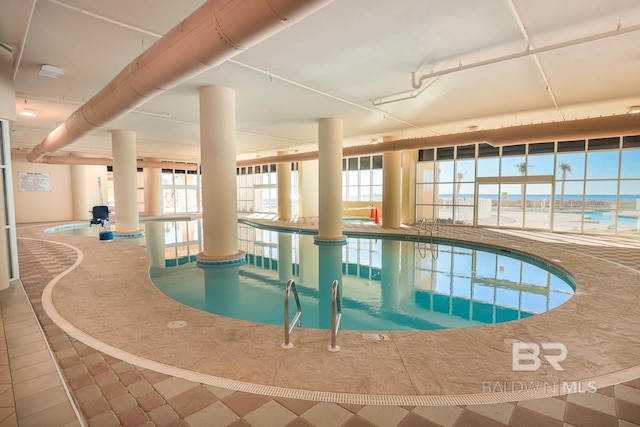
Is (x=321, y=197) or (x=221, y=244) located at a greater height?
(x=321, y=197)

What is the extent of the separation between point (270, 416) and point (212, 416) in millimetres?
369

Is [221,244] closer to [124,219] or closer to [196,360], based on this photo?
[196,360]

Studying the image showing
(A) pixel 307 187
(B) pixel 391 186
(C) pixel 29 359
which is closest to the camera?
(C) pixel 29 359

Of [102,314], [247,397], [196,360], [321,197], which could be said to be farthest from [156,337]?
[321,197]

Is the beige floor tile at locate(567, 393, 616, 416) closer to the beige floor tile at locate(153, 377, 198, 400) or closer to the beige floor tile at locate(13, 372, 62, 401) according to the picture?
the beige floor tile at locate(153, 377, 198, 400)

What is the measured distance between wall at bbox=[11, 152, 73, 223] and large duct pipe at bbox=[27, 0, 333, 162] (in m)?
14.9

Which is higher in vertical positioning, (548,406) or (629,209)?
(548,406)

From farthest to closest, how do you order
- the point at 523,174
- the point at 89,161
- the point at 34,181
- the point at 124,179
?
the point at 523,174 → the point at 89,161 → the point at 34,181 → the point at 124,179

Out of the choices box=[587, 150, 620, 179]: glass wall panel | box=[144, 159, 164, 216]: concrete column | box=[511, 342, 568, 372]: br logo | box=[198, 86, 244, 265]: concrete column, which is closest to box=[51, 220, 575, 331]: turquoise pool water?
box=[198, 86, 244, 265]: concrete column

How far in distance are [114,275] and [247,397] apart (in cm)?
456

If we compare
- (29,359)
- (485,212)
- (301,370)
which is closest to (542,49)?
(301,370)

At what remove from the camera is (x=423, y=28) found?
419cm

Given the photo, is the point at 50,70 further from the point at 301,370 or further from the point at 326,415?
the point at 326,415

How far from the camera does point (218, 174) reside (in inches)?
263
